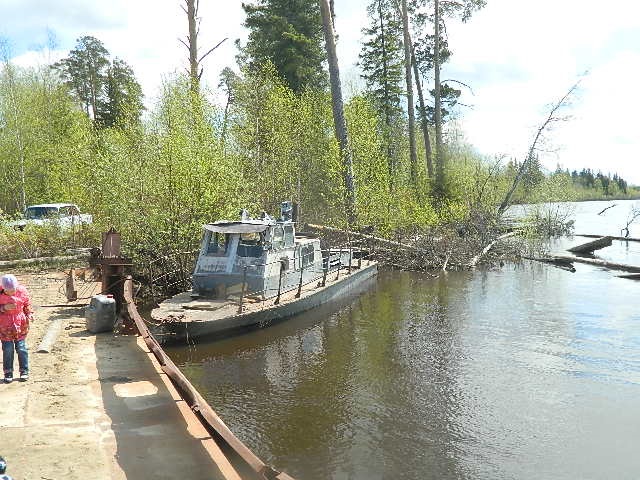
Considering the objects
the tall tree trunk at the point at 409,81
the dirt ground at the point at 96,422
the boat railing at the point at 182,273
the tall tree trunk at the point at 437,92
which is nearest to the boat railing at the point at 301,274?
the boat railing at the point at 182,273

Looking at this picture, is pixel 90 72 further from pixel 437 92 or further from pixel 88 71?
pixel 437 92

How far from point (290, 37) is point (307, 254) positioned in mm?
19587

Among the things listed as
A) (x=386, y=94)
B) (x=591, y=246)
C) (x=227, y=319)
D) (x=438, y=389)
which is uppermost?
(x=386, y=94)

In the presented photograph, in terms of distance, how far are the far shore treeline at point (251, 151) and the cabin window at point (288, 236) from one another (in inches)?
104

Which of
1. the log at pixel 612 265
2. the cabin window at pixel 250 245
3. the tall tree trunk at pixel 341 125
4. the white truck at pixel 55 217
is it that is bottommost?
the log at pixel 612 265

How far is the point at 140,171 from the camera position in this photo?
18484mm

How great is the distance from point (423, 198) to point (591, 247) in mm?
10634

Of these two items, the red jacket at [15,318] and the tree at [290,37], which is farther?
the tree at [290,37]

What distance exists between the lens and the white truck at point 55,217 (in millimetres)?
22480

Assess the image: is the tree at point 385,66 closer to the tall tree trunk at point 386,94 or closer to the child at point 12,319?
the tall tree trunk at point 386,94

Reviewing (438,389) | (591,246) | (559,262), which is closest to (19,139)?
(438,389)

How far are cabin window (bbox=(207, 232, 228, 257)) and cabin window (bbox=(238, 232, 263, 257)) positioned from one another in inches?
17.3

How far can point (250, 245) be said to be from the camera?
50.4ft

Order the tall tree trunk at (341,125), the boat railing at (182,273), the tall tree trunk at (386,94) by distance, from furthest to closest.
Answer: the tall tree trunk at (386,94)
the tall tree trunk at (341,125)
the boat railing at (182,273)
